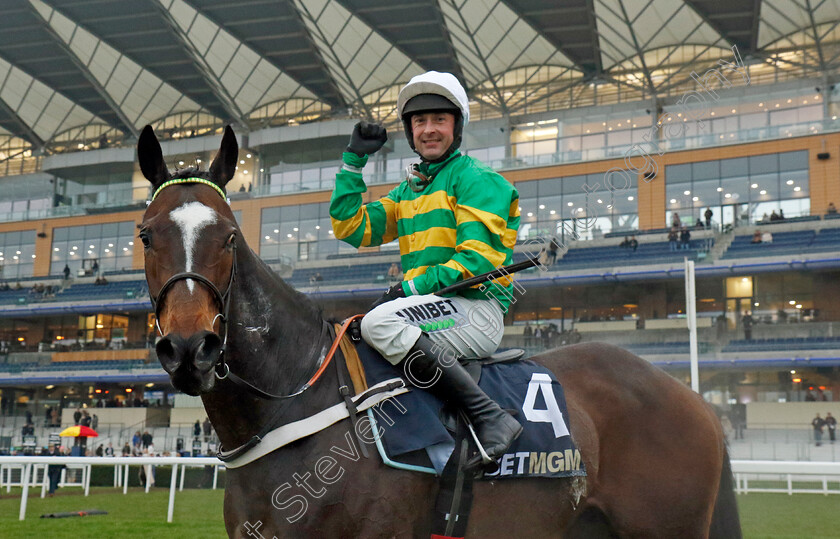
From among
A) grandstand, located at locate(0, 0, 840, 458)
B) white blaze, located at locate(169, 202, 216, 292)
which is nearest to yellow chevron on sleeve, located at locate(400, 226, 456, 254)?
white blaze, located at locate(169, 202, 216, 292)

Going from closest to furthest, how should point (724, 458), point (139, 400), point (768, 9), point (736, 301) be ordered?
point (724, 458) → point (736, 301) → point (768, 9) → point (139, 400)

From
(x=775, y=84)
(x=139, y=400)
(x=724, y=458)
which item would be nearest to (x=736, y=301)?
(x=775, y=84)

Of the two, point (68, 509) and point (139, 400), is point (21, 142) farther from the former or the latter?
point (68, 509)

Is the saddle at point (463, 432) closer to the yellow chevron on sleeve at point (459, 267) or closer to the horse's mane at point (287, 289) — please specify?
the horse's mane at point (287, 289)

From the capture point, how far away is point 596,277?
29.5 metres

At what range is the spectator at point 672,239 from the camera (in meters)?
29.6

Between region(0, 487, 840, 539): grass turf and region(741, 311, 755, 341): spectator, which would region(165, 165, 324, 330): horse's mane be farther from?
region(741, 311, 755, 341): spectator

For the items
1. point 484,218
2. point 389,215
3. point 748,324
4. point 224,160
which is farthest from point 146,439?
point 484,218

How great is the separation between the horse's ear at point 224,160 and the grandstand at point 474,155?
74.1 feet

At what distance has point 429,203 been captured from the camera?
119 inches

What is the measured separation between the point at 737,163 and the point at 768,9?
19.8ft

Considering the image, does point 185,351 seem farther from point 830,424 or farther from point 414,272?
point 830,424

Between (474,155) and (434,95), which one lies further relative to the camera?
(474,155)

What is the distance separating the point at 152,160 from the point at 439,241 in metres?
1.03
